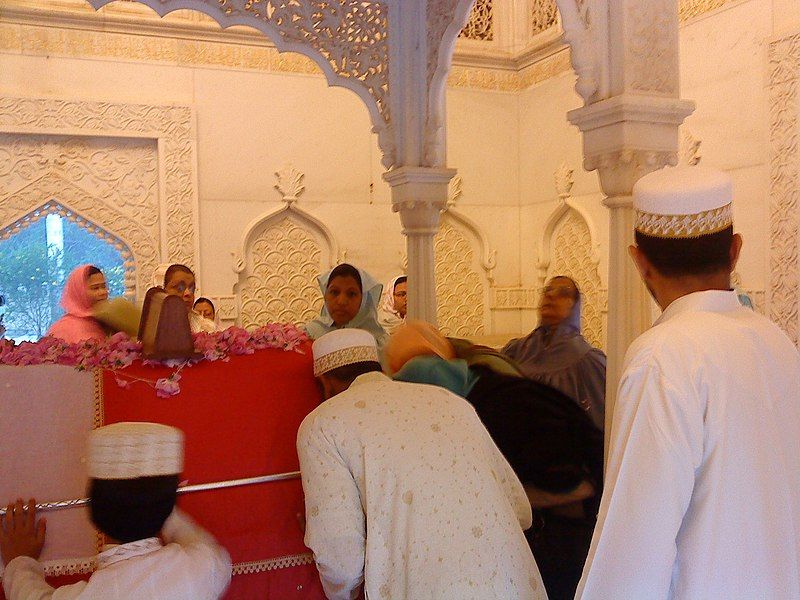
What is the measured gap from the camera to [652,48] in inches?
85.0

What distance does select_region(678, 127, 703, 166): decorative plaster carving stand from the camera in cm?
423

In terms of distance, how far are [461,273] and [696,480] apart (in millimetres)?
4844

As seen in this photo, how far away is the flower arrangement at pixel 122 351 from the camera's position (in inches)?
67.1

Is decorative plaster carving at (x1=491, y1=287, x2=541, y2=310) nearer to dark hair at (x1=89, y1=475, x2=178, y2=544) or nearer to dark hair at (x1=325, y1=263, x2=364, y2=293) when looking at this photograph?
dark hair at (x1=325, y1=263, x2=364, y2=293)

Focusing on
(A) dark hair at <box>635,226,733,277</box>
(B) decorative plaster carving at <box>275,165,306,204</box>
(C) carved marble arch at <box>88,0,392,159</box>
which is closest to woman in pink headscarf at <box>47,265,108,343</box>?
(C) carved marble arch at <box>88,0,392,159</box>

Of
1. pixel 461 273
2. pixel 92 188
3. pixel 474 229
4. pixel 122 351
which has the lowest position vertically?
pixel 122 351

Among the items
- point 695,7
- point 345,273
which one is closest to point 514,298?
point 695,7

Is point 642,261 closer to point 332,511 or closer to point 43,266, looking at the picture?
point 332,511

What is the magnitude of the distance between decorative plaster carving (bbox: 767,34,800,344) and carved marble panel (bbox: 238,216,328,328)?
2.82 metres

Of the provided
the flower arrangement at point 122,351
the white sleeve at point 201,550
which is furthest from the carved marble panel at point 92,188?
the white sleeve at point 201,550

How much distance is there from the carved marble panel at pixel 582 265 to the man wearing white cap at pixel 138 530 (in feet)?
13.8

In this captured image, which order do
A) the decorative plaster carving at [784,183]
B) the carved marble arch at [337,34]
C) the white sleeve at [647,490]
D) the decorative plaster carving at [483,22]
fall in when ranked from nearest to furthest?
the white sleeve at [647,490], the carved marble arch at [337,34], the decorative plaster carving at [784,183], the decorative plaster carving at [483,22]

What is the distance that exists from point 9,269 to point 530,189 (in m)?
3.59

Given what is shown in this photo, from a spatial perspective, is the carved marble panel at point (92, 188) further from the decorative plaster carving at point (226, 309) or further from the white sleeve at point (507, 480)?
the white sleeve at point (507, 480)
